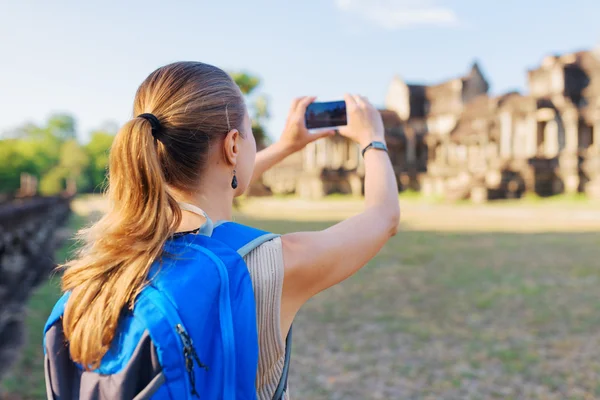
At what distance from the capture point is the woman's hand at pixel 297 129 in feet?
5.21

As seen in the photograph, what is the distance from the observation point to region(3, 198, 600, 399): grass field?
3.97 meters

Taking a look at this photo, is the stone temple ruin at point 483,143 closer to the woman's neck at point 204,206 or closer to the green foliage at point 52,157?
the green foliage at point 52,157

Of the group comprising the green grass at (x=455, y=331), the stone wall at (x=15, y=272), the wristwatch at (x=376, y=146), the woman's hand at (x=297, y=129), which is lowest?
the green grass at (x=455, y=331)

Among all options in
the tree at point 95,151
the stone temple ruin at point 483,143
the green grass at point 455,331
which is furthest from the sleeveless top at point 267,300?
the tree at point 95,151

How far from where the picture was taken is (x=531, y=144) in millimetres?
29422

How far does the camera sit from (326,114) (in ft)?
5.13

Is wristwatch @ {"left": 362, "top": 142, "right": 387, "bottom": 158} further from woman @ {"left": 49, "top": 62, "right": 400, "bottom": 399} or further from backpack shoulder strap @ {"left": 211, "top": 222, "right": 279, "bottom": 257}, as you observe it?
backpack shoulder strap @ {"left": 211, "top": 222, "right": 279, "bottom": 257}

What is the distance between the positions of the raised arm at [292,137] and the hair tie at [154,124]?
0.55 metres

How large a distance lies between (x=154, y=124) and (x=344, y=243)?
475mm

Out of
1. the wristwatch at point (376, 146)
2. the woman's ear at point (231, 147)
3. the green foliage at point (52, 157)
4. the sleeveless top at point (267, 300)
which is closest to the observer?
the sleeveless top at point (267, 300)

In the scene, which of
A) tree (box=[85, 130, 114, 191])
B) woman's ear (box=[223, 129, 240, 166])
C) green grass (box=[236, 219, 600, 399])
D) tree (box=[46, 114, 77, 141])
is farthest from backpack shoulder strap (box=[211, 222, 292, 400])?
tree (box=[46, 114, 77, 141])

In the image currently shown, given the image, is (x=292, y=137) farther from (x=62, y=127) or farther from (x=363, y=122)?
(x=62, y=127)

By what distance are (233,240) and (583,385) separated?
3.75 metres

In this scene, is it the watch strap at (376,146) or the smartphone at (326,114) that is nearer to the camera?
the watch strap at (376,146)
